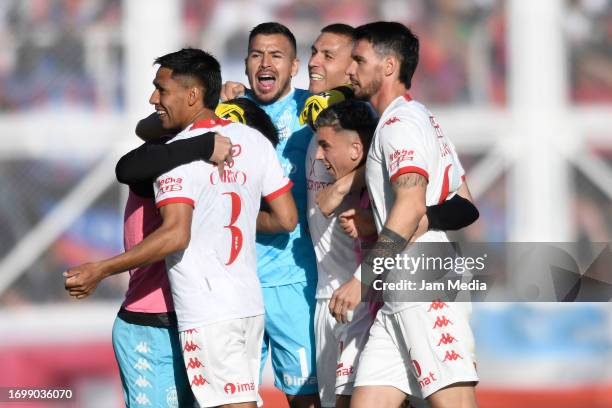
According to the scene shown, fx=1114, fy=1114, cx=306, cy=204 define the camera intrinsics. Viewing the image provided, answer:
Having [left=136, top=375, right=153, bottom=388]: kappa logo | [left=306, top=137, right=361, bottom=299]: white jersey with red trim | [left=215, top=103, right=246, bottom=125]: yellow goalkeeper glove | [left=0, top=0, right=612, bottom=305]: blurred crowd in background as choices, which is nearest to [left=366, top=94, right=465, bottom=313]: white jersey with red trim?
[left=306, top=137, right=361, bottom=299]: white jersey with red trim

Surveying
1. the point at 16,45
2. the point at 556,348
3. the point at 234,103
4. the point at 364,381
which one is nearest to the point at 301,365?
the point at 364,381

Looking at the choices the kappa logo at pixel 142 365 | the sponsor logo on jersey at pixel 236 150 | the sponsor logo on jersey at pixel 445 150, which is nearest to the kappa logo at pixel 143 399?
the kappa logo at pixel 142 365

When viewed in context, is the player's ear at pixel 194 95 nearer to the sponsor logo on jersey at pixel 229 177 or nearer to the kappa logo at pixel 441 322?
the sponsor logo on jersey at pixel 229 177

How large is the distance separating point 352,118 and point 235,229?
70 centimetres

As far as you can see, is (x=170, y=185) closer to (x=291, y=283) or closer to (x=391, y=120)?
(x=391, y=120)

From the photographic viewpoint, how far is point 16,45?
30.8ft

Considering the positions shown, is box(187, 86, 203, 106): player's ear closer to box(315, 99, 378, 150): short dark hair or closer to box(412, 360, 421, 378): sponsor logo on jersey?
box(315, 99, 378, 150): short dark hair

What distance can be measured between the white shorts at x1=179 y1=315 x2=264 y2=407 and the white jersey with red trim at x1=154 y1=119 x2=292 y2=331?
0.14ft

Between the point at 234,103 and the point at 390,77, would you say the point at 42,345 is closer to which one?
the point at 234,103

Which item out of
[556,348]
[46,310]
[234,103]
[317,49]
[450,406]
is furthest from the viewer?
[46,310]

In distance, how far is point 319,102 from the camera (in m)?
4.92

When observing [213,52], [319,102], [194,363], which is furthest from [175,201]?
[213,52]

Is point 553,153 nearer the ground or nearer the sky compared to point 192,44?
nearer the ground

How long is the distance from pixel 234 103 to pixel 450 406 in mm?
1734
